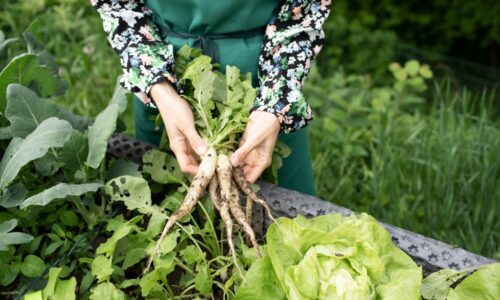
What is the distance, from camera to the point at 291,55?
5.01ft

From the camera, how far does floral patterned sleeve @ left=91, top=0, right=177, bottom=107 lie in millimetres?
1489

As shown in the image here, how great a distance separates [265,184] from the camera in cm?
155

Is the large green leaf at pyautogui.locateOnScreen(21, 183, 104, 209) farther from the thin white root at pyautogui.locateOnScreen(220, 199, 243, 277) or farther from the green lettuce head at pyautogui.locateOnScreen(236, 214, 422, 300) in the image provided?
the green lettuce head at pyautogui.locateOnScreen(236, 214, 422, 300)

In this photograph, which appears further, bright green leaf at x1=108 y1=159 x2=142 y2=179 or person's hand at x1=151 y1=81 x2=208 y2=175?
bright green leaf at x1=108 y1=159 x2=142 y2=179

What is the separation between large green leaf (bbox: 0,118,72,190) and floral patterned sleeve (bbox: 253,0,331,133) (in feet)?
1.42

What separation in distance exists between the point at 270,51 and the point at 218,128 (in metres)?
0.24

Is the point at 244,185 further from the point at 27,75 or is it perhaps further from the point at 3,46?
the point at 3,46

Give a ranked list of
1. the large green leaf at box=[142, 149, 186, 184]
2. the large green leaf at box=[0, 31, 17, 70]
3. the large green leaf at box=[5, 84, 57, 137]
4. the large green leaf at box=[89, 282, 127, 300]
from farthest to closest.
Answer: the large green leaf at box=[0, 31, 17, 70], the large green leaf at box=[142, 149, 186, 184], the large green leaf at box=[5, 84, 57, 137], the large green leaf at box=[89, 282, 127, 300]

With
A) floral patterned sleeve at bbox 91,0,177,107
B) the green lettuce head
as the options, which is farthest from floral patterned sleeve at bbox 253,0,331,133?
the green lettuce head

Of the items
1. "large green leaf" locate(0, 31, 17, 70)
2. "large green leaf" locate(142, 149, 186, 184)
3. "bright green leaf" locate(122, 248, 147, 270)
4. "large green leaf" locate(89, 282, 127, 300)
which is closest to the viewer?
"large green leaf" locate(89, 282, 127, 300)

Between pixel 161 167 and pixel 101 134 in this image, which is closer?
pixel 101 134

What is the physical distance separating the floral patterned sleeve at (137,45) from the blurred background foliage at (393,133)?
Result: 2.07 feet

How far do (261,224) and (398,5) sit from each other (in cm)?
480

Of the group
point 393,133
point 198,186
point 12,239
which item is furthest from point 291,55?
point 393,133
